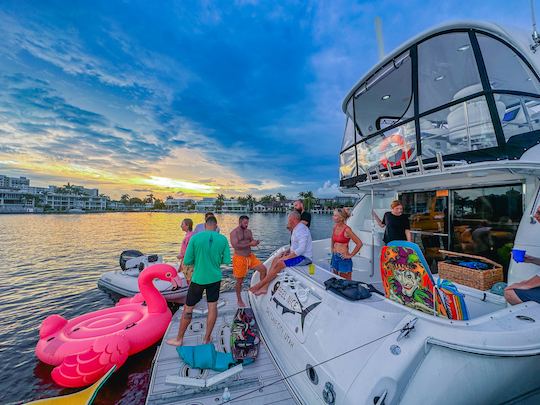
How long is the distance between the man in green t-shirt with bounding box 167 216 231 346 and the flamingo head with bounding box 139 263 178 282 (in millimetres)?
1124

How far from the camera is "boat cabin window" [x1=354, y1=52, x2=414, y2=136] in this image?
606 centimetres

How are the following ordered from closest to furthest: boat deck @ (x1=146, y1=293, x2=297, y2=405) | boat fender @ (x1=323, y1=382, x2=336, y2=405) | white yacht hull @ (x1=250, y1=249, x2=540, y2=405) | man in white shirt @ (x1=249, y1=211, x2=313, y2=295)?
white yacht hull @ (x1=250, y1=249, x2=540, y2=405), boat fender @ (x1=323, y1=382, x2=336, y2=405), boat deck @ (x1=146, y1=293, x2=297, y2=405), man in white shirt @ (x1=249, y1=211, x2=313, y2=295)

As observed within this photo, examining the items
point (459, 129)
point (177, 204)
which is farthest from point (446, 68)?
point (177, 204)

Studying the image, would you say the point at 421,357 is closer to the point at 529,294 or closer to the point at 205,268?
the point at 529,294

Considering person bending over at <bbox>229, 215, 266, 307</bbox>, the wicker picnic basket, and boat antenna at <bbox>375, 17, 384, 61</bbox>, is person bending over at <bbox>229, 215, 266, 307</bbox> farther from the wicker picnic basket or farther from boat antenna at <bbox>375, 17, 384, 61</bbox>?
boat antenna at <bbox>375, 17, 384, 61</bbox>

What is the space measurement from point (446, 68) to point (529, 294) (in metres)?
4.80

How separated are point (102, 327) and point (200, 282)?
8.35ft

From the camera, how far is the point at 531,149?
3.36 meters

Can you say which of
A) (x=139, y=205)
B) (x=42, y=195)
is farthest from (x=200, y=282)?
(x=139, y=205)

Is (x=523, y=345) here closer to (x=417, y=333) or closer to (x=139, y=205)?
(x=417, y=333)

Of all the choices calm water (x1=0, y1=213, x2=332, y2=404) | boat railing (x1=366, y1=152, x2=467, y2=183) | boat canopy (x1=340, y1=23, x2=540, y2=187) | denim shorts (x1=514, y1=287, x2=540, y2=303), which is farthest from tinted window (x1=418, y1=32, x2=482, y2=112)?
calm water (x1=0, y1=213, x2=332, y2=404)

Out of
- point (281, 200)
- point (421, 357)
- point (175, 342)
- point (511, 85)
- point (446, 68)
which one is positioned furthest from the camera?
point (281, 200)

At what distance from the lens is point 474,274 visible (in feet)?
12.7

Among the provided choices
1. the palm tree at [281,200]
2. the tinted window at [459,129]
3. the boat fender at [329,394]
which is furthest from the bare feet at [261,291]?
the palm tree at [281,200]
